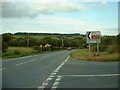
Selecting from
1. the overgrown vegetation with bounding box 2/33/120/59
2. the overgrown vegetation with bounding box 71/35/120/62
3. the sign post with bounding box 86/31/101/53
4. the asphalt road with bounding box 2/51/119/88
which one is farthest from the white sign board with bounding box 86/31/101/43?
the asphalt road with bounding box 2/51/119/88

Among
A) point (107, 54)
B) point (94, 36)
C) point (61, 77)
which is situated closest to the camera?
point (61, 77)

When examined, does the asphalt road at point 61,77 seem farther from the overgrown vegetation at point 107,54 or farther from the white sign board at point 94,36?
the white sign board at point 94,36

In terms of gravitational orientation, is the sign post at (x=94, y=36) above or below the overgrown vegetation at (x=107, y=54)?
above

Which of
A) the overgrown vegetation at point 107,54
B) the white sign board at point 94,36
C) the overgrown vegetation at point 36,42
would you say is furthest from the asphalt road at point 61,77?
the overgrown vegetation at point 36,42

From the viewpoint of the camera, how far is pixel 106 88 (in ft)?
28.0

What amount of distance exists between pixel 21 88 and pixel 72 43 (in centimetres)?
13701

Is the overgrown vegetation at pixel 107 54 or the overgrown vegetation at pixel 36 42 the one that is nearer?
the overgrown vegetation at pixel 107 54

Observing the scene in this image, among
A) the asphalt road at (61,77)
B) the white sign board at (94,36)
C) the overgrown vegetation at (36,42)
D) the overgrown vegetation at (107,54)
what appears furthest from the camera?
the overgrown vegetation at (36,42)

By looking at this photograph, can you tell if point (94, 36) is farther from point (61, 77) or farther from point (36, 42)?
point (36, 42)

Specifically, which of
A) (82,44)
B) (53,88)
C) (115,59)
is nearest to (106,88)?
(53,88)

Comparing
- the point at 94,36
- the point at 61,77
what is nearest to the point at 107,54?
the point at 94,36

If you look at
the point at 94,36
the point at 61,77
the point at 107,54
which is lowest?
the point at 107,54

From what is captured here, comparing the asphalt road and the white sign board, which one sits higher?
the white sign board

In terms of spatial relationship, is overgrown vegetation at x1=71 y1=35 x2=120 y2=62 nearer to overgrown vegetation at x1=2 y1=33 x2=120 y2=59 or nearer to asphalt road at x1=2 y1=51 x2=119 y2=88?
overgrown vegetation at x1=2 y1=33 x2=120 y2=59
